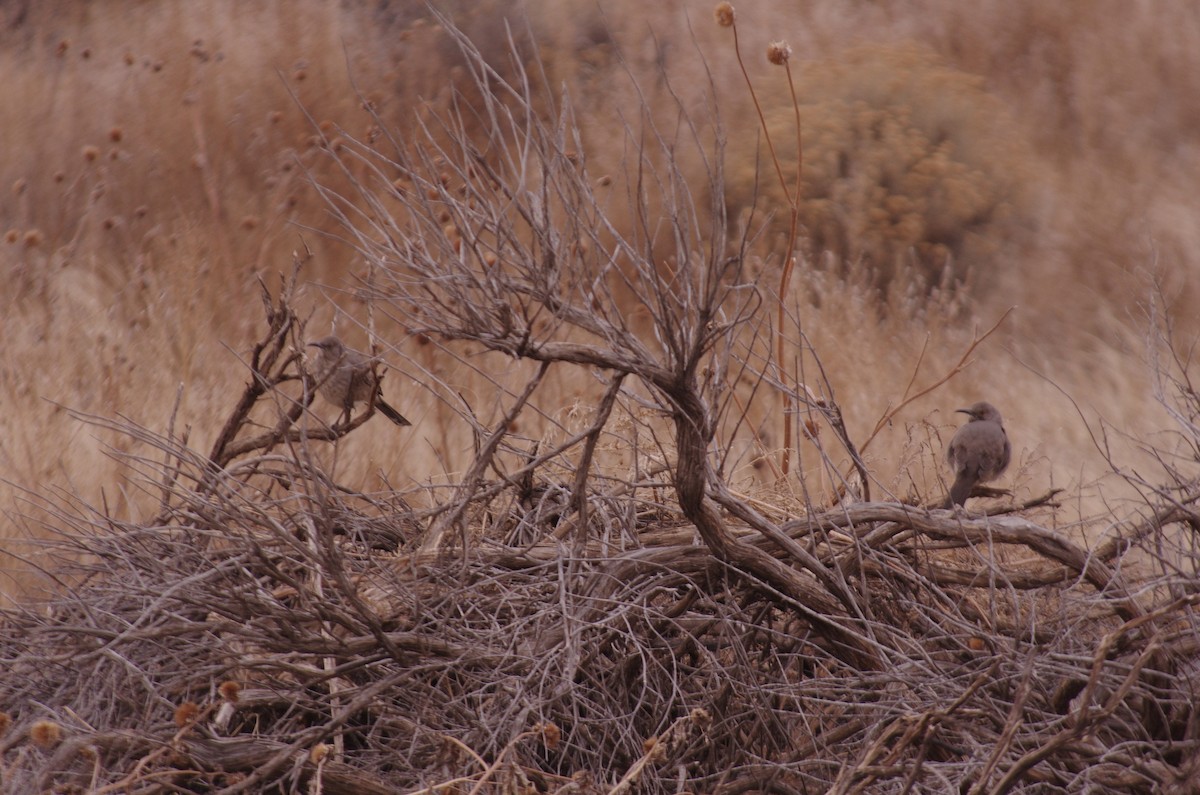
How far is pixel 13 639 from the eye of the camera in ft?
10.9

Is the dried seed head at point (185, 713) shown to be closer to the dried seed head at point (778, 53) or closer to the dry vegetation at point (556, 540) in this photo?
the dry vegetation at point (556, 540)

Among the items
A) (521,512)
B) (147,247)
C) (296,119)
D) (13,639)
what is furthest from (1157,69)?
(13,639)

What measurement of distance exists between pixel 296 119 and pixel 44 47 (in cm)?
330

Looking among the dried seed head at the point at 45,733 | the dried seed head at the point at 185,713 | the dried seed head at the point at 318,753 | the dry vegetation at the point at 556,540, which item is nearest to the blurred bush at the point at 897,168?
the dry vegetation at the point at 556,540

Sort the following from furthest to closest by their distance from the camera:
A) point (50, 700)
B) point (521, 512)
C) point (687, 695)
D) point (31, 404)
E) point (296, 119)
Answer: point (296, 119)
point (31, 404)
point (521, 512)
point (687, 695)
point (50, 700)

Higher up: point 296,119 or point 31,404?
point 296,119

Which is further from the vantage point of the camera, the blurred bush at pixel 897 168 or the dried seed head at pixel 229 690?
the blurred bush at pixel 897 168

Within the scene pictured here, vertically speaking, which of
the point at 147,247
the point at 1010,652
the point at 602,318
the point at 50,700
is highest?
the point at 602,318

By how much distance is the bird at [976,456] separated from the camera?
455cm

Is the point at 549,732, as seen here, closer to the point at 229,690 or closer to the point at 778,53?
the point at 229,690

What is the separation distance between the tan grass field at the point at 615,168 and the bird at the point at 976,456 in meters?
1.30

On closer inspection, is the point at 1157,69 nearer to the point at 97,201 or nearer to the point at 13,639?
the point at 97,201

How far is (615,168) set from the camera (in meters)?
9.62

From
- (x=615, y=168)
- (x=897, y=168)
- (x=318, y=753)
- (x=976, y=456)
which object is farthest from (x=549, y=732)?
(x=897, y=168)
